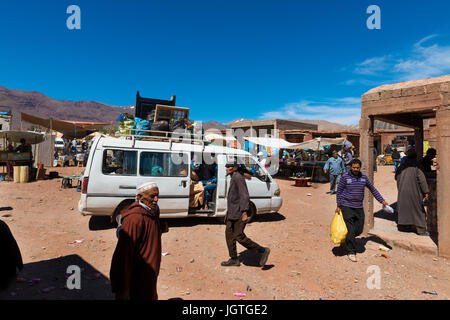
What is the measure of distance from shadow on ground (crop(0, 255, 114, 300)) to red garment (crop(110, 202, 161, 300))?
151 centimetres

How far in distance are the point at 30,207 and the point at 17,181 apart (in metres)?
4.98

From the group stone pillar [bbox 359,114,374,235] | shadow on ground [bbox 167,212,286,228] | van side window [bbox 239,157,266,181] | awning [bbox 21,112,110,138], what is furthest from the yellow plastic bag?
awning [bbox 21,112,110,138]

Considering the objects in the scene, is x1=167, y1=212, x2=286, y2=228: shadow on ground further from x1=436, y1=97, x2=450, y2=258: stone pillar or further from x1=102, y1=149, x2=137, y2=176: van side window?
x1=436, y1=97, x2=450, y2=258: stone pillar

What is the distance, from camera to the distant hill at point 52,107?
5955 inches

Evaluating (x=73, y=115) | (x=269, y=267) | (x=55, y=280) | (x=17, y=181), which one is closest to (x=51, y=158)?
(x=17, y=181)

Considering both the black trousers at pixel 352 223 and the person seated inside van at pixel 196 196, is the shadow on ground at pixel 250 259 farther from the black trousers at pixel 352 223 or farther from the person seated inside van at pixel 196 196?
the person seated inside van at pixel 196 196

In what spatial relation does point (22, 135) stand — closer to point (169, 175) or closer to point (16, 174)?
point (16, 174)

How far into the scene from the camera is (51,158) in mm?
18062

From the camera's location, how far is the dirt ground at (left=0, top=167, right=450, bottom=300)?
3.64 m

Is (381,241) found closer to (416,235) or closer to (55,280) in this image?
(416,235)

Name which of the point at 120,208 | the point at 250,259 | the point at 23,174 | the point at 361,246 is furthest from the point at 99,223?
the point at 23,174

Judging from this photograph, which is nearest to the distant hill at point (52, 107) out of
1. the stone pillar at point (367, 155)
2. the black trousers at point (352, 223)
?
the stone pillar at point (367, 155)

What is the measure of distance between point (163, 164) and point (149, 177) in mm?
440

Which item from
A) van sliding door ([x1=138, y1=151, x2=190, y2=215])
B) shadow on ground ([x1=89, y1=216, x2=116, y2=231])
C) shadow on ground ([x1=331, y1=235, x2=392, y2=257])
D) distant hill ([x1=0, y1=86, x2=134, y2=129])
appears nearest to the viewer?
shadow on ground ([x1=331, y1=235, x2=392, y2=257])
